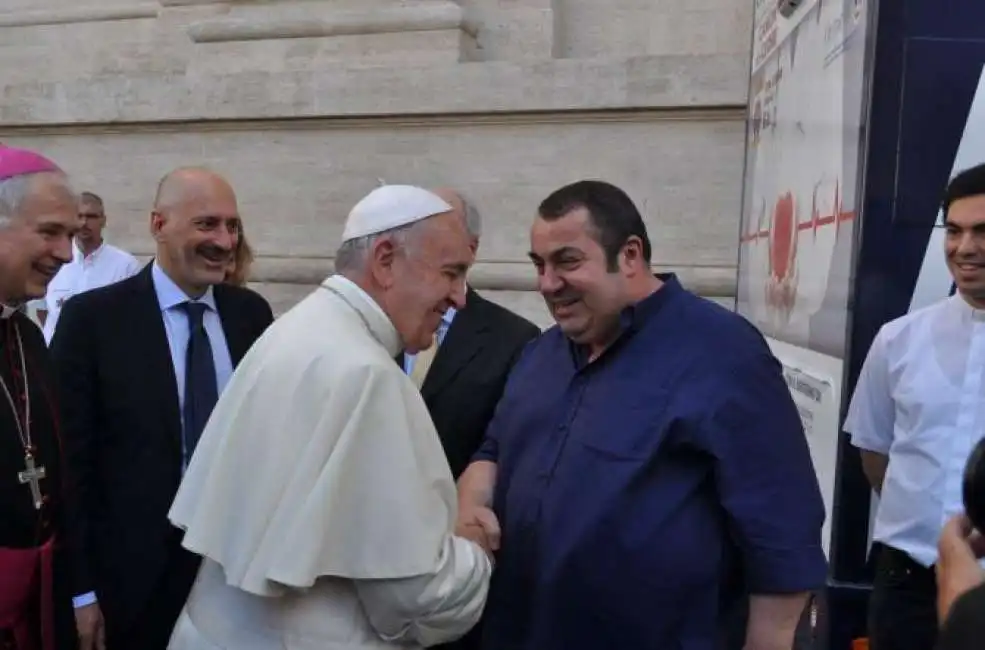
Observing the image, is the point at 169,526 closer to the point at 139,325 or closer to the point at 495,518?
the point at 139,325

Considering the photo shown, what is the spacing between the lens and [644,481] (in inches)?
91.4

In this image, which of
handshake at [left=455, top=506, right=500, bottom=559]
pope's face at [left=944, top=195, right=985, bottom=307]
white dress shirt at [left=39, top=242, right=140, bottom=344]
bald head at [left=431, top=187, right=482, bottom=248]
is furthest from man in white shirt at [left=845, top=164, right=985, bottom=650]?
white dress shirt at [left=39, top=242, right=140, bottom=344]

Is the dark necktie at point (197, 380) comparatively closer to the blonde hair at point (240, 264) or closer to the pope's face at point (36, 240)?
the pope's face at point (36, 240)

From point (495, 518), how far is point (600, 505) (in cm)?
33

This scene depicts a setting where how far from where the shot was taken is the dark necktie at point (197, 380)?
328 cm

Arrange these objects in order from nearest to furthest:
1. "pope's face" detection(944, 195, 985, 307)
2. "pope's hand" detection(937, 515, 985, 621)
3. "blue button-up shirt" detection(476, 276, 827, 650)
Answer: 1. "pope's hand" detection(937, 515, 985, 621)
2. "blue button-up shirt" detection(476, 276, 827, 650)
3. "pope's face" detection(944, 195, 985, 307)

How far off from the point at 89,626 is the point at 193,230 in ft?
4.13

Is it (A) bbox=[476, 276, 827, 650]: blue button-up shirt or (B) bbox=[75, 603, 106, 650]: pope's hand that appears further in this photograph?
(B) bbox=[75, 603, 106, 650]: pope's hand

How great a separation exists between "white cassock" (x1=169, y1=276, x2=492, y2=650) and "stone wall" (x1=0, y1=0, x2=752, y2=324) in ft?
16.2

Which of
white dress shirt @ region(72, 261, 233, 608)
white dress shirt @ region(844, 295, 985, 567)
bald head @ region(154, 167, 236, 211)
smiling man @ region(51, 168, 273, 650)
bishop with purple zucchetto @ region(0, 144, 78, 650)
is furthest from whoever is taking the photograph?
bald head @ region(154, 167, 236, 211)


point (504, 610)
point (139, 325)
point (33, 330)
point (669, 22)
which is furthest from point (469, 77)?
point (504, 610)

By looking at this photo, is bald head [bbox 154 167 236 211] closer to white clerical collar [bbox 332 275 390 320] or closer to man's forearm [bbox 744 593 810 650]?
white clerical collar [bbox 332 275 390 320]

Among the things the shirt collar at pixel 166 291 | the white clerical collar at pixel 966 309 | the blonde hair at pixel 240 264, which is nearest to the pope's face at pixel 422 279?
the shirt collar at pixel 166 291

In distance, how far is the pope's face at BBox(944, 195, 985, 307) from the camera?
2.84 metres
